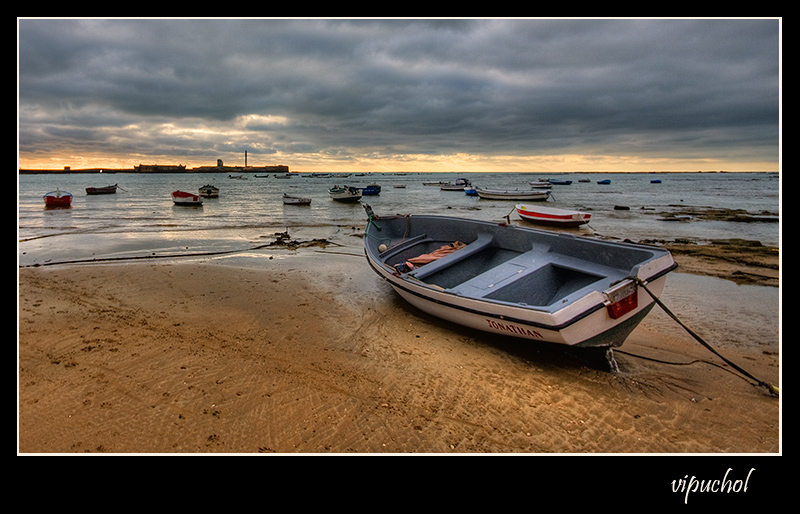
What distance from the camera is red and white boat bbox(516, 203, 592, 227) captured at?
25.2 m

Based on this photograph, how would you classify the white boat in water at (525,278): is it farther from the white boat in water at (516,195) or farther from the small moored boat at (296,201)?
the white boat in water at (516,195)

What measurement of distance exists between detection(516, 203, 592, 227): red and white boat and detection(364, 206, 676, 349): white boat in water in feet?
54.4

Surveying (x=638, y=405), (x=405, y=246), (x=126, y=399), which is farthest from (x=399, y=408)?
(x=405, y=246)

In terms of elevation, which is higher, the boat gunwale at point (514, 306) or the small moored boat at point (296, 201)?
the small moored boat at point (296, 201)

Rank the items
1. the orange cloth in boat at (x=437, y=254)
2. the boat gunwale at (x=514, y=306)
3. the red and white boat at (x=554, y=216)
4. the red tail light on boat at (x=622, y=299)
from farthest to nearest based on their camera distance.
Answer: the red and white boat at (x=554, y=216)
the orange cloth in boat at (x=437, y=254)
the red tail light on boat at (x=622, y=299)
the boat gunwale at (x=514, y=306)

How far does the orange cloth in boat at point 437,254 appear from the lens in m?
10.1

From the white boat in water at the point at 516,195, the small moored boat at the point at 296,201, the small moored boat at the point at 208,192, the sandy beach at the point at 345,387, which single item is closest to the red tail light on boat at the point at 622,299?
the sandy beach at the point at 345,387

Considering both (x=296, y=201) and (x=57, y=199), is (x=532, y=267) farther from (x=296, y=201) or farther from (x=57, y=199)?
(x=57, y=199)

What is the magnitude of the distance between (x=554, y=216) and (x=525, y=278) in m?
19.9

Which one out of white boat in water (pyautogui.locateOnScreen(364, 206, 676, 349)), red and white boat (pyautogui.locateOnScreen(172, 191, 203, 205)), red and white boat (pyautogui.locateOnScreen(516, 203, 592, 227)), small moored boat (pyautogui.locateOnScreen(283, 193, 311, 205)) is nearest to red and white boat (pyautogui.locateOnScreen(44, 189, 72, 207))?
red and white boat (pyautogui.locateOnScreen(172, 191, 203, 205))

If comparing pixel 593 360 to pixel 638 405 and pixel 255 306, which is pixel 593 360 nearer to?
pixel 638 405

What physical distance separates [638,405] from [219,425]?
5.57 metres

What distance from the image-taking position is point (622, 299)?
5.95m

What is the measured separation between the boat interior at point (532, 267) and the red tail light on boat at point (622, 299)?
36cm
